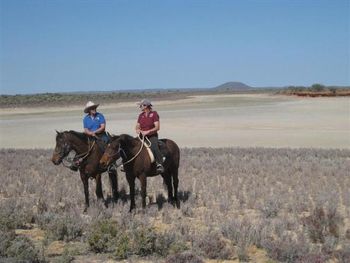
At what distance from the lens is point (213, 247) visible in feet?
28.2

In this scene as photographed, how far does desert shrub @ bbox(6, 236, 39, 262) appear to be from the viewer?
7926 millimetres

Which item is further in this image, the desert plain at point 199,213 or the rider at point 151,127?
the rider at point 151,127

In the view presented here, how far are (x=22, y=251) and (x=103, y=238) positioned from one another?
1.38 metres

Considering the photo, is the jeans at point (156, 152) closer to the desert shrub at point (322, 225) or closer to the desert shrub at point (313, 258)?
the desert shrub at point (322, 225)

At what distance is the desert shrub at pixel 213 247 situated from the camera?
8.52 metres

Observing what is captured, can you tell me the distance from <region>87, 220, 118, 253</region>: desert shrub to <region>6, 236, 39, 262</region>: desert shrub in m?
0.97

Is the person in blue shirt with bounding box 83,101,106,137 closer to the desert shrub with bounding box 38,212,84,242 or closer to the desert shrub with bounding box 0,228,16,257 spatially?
the desert shrub with bounding box 38,212,84,242

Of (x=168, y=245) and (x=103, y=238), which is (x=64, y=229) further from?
(x=168, y=245)

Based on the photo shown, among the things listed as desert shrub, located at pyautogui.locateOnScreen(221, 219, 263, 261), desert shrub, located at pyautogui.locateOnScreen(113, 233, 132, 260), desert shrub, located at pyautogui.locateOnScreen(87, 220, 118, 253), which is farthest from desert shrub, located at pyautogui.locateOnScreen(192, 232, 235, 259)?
desert shrub, located at pyautogui.locateOnScreen(87, 220, 118, 253)

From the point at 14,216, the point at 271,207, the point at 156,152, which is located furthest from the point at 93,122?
the point at 271,207

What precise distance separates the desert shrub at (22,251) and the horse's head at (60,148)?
2.84 m

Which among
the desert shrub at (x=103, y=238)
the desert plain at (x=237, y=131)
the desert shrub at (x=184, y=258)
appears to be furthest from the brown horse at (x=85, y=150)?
the desert plain at (x=237, y=131)

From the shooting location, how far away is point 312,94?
3435 inches

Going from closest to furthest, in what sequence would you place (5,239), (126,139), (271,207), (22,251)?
(22,251) → (5,239) → (126,139) → (271,207)
